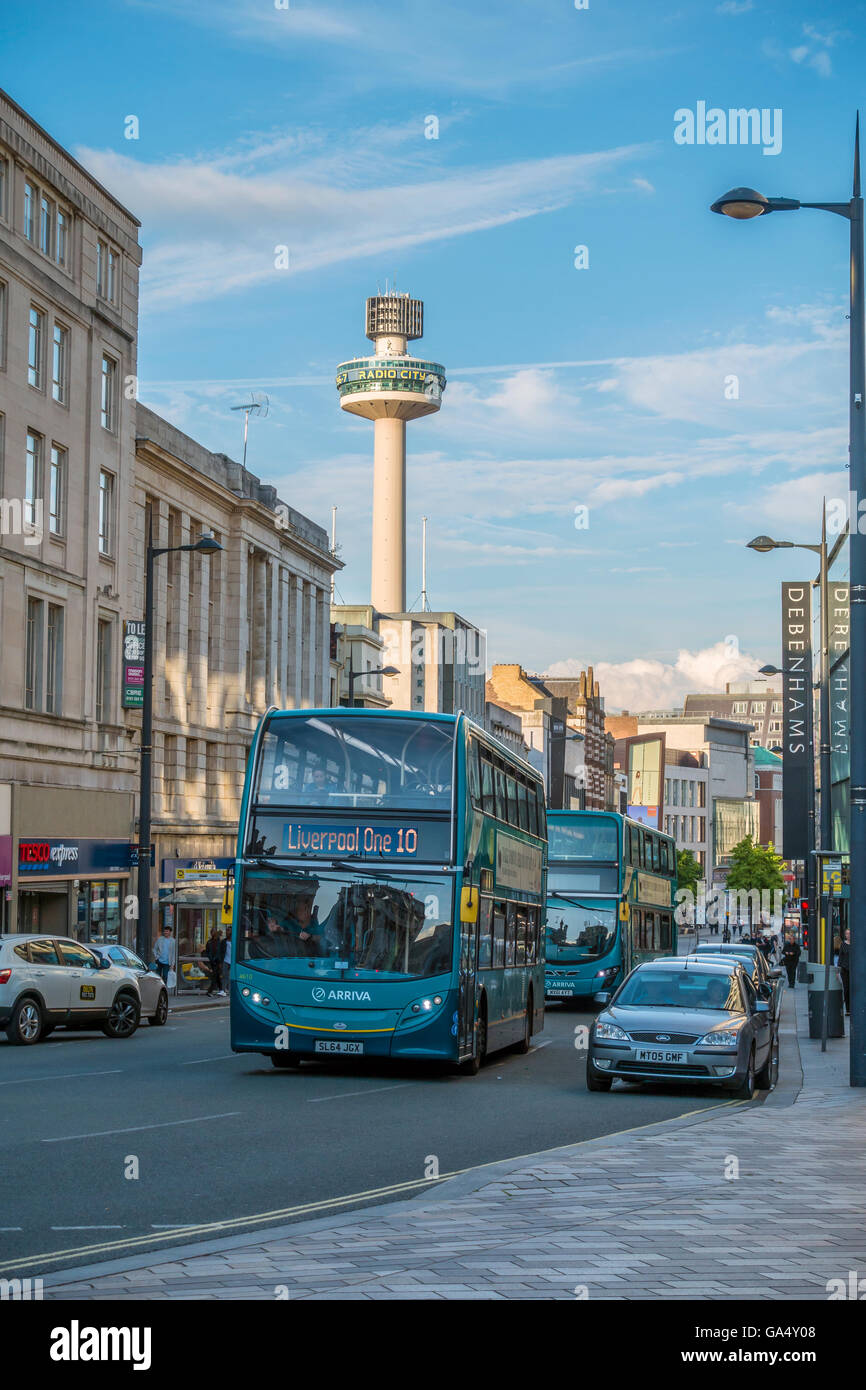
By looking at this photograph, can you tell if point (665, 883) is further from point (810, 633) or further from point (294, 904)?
point (810, 633)

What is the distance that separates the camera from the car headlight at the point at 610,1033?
18.8 meters

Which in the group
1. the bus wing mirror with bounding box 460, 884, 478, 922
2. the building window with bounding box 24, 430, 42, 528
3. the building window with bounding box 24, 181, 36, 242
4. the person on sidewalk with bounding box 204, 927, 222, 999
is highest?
the building window with bounding box 24, 181, 36, 242

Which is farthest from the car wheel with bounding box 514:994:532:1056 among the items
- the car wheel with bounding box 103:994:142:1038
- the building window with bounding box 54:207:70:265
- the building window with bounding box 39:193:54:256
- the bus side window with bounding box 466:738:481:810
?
the building window with bounding box 54:207:70:265

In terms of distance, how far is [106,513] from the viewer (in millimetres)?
46844

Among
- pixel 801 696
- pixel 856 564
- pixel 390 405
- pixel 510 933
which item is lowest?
pixel 510 933

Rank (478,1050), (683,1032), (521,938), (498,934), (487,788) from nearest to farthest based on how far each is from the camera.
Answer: (683,1032), (478,1050), (487,788), (498,934), (521,938)

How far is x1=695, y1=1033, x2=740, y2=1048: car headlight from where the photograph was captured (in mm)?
→ 18531

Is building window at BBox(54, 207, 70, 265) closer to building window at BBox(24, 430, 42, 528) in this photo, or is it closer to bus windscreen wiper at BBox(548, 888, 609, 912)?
building window at BBox(24, 430, 42, 528)

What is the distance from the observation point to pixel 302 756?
19.6 meters

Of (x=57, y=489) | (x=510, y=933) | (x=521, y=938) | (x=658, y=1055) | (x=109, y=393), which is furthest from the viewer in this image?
(x=109, y=393)

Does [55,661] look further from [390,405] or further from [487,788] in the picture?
[390,405]

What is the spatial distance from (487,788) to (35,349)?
83.0ft

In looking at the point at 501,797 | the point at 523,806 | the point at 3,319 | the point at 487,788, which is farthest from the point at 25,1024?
the point at 3,319

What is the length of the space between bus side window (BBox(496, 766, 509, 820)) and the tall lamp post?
4629 millimetres
